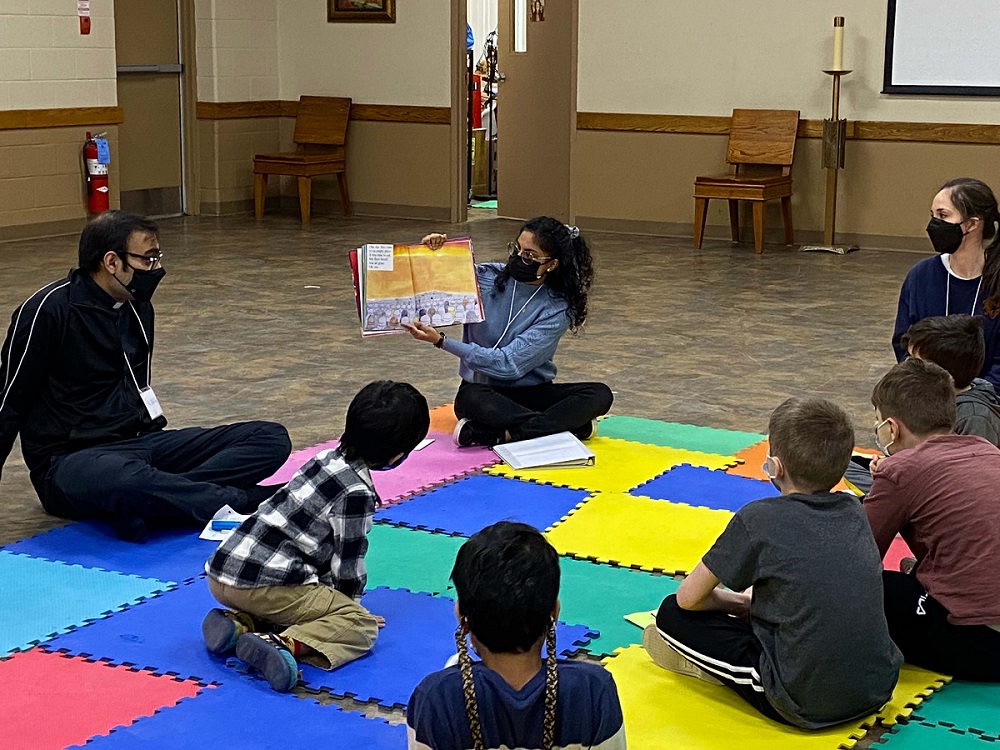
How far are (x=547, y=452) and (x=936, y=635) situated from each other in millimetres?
1888

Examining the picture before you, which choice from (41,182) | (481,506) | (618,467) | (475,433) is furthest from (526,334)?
(41,182)

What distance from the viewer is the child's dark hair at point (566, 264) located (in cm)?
472

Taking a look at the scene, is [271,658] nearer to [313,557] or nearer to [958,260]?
[313,557]

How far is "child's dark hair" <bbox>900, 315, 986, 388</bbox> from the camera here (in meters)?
3.54

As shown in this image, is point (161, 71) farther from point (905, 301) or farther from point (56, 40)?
point (905, 301)

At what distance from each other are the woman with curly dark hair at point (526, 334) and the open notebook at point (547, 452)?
100mm

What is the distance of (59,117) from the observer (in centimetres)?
982

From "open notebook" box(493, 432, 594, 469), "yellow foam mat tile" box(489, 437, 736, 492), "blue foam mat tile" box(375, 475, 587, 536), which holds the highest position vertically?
"open notebook" box(493, 432, 594, 469)

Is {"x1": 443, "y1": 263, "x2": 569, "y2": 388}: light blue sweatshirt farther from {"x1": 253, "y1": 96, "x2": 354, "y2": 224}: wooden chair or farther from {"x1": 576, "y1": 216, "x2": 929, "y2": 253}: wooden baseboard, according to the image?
{"x1": 253, "y1": 96, "x2": 354, "y2": 224}: wooden chair

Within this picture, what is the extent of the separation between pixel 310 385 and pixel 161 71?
6308mm

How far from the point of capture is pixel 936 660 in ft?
9.80

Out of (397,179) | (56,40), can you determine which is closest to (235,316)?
(56,40)

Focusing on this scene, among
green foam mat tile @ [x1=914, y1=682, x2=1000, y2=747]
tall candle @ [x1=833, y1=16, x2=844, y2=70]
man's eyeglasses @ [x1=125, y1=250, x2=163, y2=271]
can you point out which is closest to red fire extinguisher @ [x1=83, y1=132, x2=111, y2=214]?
tall candle @ [x1=833, y1=16, x2=844, y2=70]

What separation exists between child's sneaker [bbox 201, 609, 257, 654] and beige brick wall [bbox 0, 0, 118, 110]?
736 cm
